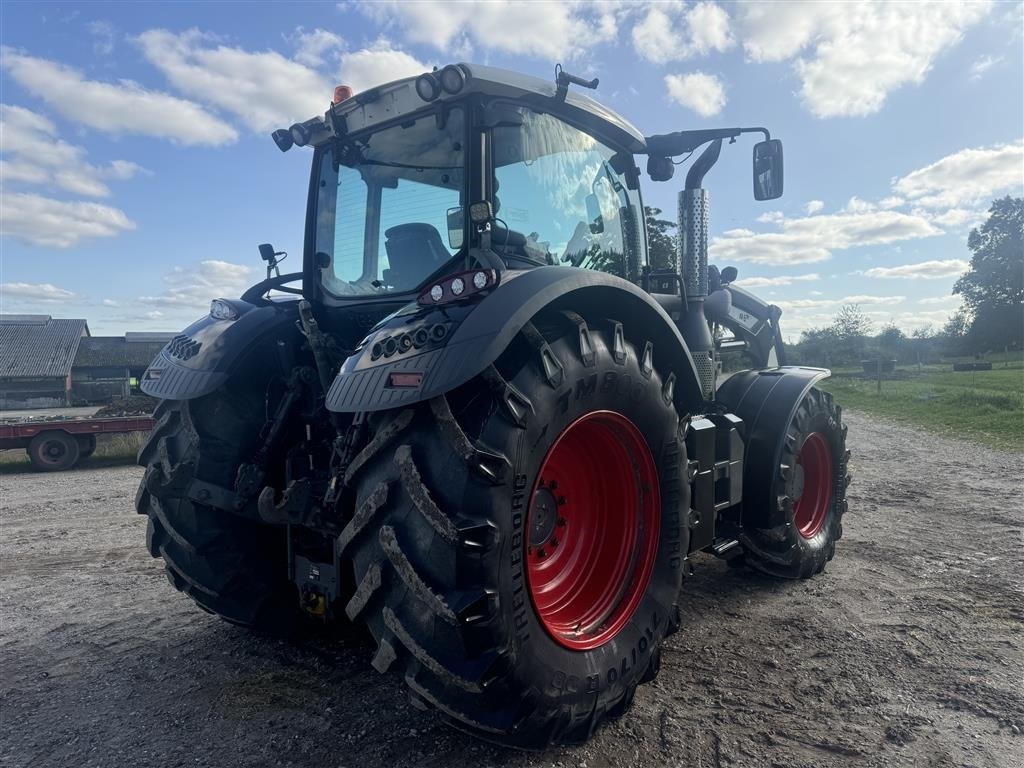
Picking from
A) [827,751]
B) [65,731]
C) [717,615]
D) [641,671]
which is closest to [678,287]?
[717,615]

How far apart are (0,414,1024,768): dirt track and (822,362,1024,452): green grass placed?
8560 mm

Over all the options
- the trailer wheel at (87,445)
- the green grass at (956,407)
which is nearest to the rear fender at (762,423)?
the green grass at (956,407)

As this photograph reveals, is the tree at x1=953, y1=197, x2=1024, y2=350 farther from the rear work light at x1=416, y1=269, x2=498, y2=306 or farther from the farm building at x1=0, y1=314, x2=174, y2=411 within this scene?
the rear work light at x1=416, y1=269, x2=498, y2=306

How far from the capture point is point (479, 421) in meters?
2.24

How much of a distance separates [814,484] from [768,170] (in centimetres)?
230

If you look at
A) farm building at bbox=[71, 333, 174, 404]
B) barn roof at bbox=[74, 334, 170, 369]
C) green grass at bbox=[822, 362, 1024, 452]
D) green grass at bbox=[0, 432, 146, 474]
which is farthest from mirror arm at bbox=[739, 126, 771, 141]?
barn roof at bbox=[74, 334, 170, 369]

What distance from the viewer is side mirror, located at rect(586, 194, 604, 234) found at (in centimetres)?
356

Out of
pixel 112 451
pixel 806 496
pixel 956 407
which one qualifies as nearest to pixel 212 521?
pixel 806 496

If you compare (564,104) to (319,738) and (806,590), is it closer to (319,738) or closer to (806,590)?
(319,738)

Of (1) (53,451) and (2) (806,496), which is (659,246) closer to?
(2) (806,496)

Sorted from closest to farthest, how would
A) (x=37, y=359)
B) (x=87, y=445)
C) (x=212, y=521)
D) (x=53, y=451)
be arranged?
1. (x=212, y=521)
2. (x=53, y=451)
3. (x=87, y=445)
4. (x=37, y=359)

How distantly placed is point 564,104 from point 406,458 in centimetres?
200

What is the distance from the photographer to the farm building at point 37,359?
2408cm

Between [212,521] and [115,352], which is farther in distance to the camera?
[115,352]
